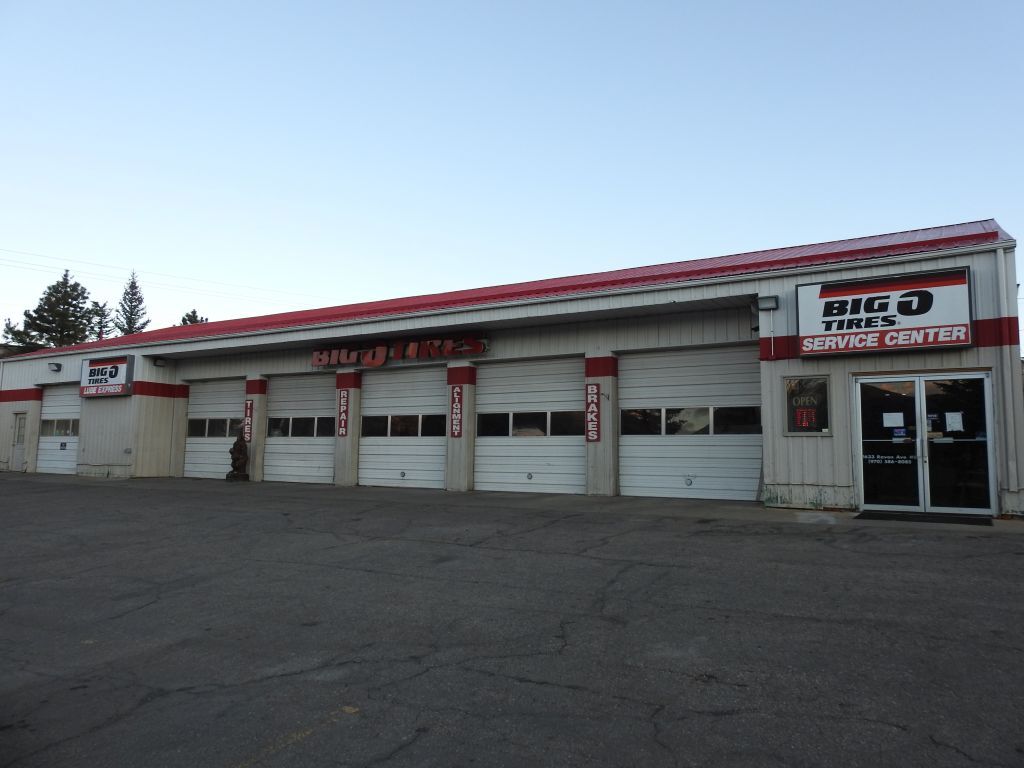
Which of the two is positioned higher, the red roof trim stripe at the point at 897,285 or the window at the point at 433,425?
the red roof trim stripe at the point at 897,285

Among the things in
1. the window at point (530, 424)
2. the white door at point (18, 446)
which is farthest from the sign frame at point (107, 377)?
the window at point (530, 424)

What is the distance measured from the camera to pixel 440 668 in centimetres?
475

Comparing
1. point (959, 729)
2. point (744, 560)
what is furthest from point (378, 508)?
point (959, 729)

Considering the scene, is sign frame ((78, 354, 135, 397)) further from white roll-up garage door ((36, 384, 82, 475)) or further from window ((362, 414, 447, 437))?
window ((362, 414, 447, 437))

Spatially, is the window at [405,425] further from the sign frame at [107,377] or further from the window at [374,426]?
the sign frame at [107,377]

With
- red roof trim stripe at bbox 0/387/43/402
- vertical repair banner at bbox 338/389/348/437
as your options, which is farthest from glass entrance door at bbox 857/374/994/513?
red roof trim stripe at bbox 0/387/43/402

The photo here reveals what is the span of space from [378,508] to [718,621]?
917 cm

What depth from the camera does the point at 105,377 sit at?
23609 millimetres

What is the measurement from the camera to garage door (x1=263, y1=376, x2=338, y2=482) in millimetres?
20516

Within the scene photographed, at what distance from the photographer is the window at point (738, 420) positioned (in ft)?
47.3

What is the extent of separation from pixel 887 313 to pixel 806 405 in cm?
205

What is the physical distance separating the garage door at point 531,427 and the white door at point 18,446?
2137 cm

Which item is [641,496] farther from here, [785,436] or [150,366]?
[150,366]

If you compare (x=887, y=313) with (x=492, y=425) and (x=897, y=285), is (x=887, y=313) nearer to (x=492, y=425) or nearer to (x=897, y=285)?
(x=897, y=285)
